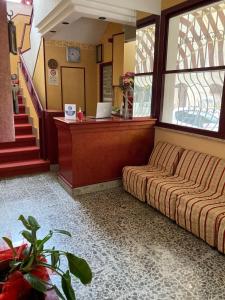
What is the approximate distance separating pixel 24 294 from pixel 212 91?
289 centimetres

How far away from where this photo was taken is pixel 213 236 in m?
2.25

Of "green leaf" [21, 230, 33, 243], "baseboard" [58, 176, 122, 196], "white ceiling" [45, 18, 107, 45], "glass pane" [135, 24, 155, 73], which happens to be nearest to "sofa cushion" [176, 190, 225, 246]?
"baseboard" [58, 176, 122, 196]

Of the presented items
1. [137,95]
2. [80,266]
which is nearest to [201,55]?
[137,95]

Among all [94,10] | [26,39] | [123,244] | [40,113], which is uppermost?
[26,39]

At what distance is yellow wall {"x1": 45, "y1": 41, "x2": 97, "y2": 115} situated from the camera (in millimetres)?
4805

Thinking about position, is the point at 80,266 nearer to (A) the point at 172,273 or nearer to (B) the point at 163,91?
(A) the point at 172,273

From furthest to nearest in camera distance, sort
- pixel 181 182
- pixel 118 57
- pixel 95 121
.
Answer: pixel 118 57 < pixel 95 121 < pixel 181 182

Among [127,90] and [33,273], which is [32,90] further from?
[33,273]

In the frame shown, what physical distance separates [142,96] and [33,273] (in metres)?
3.59

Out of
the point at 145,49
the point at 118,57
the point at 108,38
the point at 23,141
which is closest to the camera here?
the point at 145,49

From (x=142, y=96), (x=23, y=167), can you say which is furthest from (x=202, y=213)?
(x=23, y=167)

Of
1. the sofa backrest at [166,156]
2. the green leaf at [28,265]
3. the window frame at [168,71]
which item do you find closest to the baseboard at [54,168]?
the sofa backrest at [166,156]

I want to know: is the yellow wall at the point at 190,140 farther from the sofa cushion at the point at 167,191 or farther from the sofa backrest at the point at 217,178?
the sofa cushion at the point at 167,191

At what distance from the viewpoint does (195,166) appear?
9.91ft
